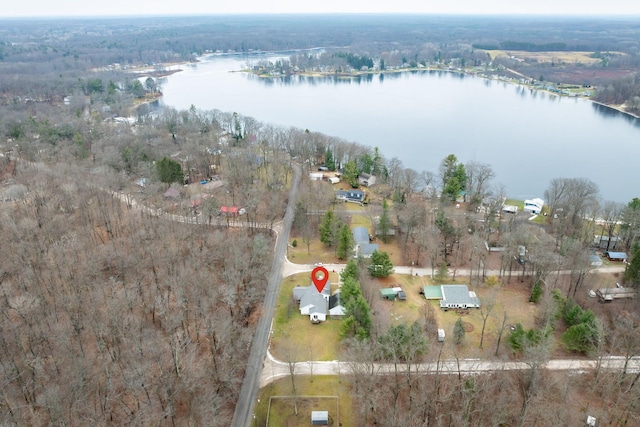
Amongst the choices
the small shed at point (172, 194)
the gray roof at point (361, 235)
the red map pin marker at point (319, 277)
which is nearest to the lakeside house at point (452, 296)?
the red map pin marker at point (319, 277)

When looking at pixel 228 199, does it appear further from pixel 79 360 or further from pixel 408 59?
pixel 408 59

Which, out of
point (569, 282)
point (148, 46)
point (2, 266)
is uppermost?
point (148, 46)

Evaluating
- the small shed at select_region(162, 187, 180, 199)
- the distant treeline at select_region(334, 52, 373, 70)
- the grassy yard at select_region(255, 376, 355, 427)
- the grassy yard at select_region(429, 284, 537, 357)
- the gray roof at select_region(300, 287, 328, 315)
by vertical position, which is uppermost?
the distant treeline at select_region(334, 52, 373, 70)

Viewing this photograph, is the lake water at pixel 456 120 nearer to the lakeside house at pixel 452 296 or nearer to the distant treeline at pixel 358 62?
the distant treeline at pixel 358 62

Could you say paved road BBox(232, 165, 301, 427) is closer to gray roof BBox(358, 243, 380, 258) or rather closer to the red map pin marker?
the red map pin marker

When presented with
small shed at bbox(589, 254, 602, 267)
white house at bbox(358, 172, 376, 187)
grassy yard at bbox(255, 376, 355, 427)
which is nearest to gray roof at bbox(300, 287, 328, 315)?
grassy yard at bbox(255, 376, 355, 427)

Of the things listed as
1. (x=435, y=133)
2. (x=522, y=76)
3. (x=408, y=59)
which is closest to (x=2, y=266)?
(x=435, y=133)

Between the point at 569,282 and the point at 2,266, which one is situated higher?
the point at 2,266

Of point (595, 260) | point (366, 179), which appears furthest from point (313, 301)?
point (366, 179)
